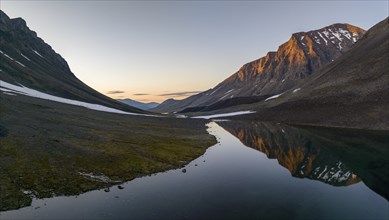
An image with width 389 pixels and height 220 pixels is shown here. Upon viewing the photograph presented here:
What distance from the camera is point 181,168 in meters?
52.0

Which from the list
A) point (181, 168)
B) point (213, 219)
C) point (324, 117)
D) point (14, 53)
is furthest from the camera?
point (14, 53)

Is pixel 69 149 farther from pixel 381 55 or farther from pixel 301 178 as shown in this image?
pixel 381 55

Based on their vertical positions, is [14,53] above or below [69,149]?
above

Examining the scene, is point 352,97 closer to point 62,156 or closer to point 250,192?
point 250,192

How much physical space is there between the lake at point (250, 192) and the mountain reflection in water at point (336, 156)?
15 cm

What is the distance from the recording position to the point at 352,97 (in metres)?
124

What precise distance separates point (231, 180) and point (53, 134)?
39.1 meters

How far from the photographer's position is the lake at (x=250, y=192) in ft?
97.8

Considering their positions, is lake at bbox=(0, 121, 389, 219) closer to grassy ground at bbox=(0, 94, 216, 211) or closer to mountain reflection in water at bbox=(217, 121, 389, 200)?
mountain reflection in water at bbox=(217, 121, 389, 200)

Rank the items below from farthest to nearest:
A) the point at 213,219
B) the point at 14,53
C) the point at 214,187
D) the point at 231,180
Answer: the point at 14,53 → the point at 231,180 → the point at 214,187 → the point at 213,219

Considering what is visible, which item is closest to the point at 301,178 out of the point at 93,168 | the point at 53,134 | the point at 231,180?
the point at 231,180

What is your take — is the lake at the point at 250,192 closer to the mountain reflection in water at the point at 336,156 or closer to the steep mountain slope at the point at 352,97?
the mountain reflection in water at the point at 336,156

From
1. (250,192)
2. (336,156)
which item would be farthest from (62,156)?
(336,156)

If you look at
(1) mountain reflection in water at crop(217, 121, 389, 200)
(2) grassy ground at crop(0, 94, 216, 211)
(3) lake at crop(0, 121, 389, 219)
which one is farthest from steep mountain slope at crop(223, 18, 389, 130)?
(2) grassy ground at crop(0, 94, 216, 211)
